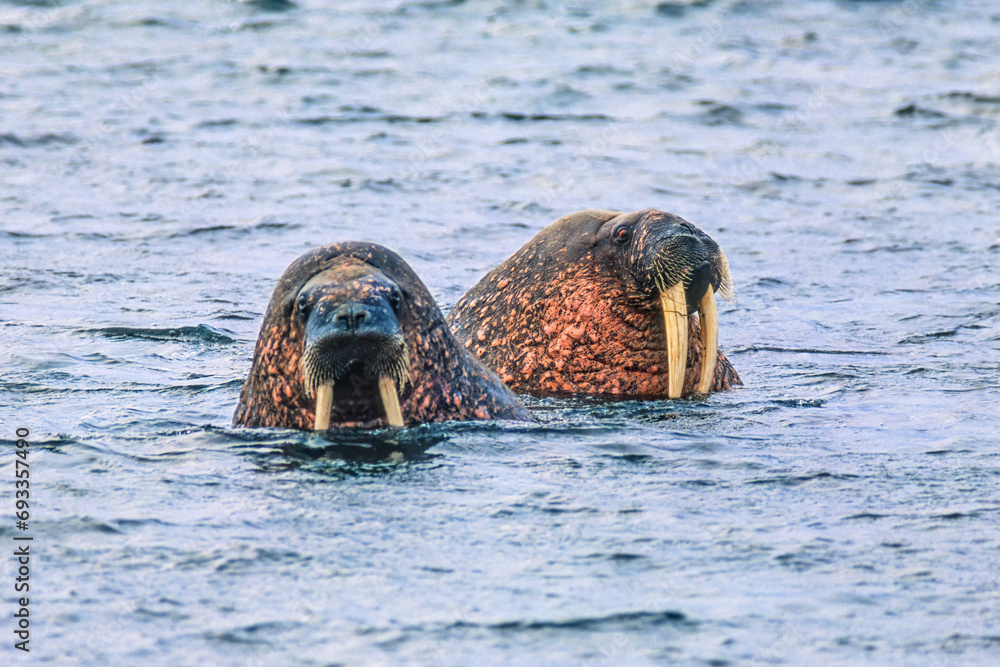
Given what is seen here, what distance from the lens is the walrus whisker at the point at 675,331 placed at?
8.48 m

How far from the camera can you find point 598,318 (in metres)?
8.87

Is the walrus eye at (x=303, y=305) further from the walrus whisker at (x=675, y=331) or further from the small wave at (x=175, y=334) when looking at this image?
the small wave at (x=175, y=334)

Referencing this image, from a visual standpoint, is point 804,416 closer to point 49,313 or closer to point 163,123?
point 49,313

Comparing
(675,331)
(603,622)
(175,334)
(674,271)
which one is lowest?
(603,622)

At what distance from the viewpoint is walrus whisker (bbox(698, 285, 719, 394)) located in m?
8.66

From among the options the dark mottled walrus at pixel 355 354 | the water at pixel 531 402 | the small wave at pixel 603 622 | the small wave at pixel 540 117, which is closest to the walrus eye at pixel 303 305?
the dark mottled walrus at pixel 355 354

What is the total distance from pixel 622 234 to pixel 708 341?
85 centimetres

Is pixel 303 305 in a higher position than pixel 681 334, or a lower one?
higher

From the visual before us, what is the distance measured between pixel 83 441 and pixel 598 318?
319 cm

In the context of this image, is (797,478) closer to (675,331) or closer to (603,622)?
(675,331)

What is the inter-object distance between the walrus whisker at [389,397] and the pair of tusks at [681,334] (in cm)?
236

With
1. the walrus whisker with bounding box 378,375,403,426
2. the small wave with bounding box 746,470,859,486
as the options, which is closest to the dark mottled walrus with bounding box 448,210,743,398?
the small wave with bounding box 746,470,859,486

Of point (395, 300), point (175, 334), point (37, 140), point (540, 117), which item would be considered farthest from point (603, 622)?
point (540, 117)

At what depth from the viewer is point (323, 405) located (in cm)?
660
